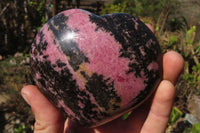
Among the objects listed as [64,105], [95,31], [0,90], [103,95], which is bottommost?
[0,90]

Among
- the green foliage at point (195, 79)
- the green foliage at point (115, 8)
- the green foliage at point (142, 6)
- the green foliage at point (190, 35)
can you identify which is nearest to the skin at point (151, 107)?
the green foliage at point (195, 79)

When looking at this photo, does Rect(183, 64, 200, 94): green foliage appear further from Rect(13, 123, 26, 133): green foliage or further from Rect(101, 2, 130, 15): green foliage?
Rect(101, 2, 130, 15): green foliage

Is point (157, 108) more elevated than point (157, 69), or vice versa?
point (157, 69)

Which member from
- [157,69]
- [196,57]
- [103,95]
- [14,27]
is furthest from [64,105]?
[14,27]

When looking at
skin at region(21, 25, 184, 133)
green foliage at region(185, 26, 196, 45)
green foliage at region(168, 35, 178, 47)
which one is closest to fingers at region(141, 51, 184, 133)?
skin at region(21, 25, 184, 133)

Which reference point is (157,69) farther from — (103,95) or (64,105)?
(64,105)

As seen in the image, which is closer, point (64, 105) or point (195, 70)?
point (64, 105)

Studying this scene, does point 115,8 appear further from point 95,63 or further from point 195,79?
point 95,63
